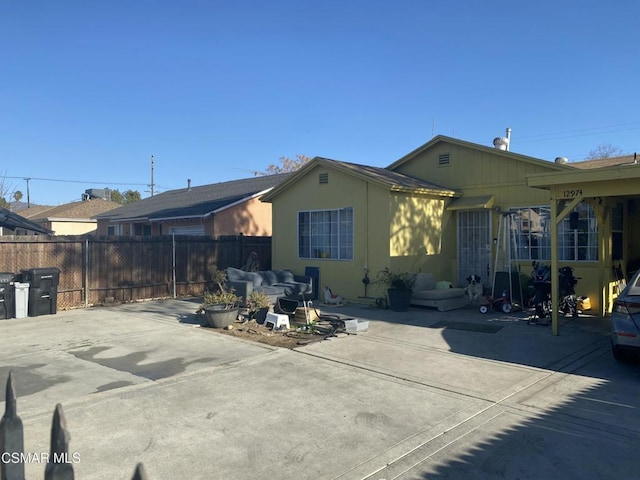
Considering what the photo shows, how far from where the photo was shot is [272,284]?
1341 cm

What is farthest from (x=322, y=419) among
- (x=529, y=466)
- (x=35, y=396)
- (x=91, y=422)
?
(x=35, y=396)

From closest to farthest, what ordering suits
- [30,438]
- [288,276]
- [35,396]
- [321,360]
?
[30,438], [35,396], [321,360], [288,276]

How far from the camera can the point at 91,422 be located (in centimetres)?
475

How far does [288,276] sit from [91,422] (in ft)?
31.0

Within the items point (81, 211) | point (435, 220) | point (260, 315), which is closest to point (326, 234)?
point (435, 220)

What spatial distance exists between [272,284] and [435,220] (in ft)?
16.4

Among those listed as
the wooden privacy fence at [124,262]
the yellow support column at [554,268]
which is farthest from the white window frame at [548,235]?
the wooden privacy fence at [124,262]

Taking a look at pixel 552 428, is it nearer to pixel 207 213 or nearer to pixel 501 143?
pixel 501 143

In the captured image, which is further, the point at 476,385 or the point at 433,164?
the point at 433,164

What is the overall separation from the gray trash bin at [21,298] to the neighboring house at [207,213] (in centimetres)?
742

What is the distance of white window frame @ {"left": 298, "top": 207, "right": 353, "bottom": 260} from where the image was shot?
13508 mm

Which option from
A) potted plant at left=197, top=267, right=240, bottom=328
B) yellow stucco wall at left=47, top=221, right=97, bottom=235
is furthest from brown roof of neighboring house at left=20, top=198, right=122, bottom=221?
potted plant at left=197, top=267, right=240, bottom=328

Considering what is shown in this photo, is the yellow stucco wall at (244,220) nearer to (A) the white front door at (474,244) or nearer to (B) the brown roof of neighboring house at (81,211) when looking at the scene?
(A) the white front door at (474,244)

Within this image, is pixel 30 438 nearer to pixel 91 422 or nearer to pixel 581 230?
pixel 91 422
